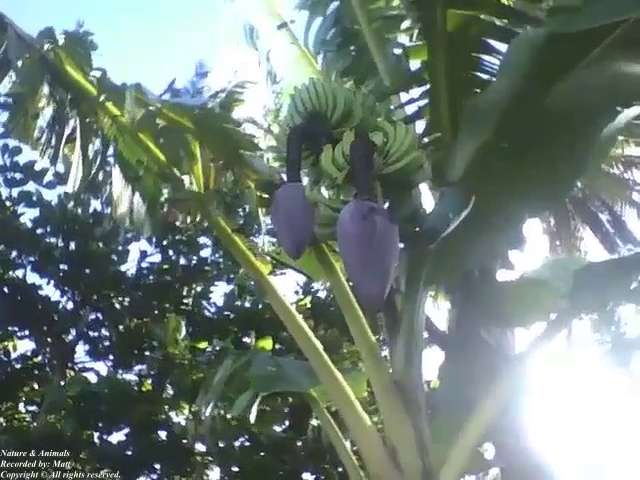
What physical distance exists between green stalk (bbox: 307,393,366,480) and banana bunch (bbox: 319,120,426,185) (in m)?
0.44

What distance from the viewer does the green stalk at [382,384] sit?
1.27 metres

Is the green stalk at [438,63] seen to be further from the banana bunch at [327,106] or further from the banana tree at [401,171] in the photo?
the banana bunch at [327,106]

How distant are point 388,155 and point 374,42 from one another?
347 mm

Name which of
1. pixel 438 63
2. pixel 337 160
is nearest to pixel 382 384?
pixel 337 160


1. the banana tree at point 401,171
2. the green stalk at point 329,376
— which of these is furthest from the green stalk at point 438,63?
the green stalk at point 329,376

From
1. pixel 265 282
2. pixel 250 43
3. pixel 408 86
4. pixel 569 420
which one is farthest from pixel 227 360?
pixel 569 420

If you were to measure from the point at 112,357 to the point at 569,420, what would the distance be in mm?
1620

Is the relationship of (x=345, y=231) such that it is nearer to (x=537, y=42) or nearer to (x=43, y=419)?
(x=537, y=42)

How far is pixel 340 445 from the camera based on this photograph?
147 cm

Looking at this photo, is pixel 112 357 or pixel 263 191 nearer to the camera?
pixel 263 191

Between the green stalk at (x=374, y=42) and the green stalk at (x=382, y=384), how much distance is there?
0.35 m

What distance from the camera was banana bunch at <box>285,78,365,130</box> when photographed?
1288 mm

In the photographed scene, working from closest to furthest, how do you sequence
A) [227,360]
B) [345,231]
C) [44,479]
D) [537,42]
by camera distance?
[345,231] → [537,42] → [227,360] → [44,479]

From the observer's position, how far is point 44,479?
2.55 meters
